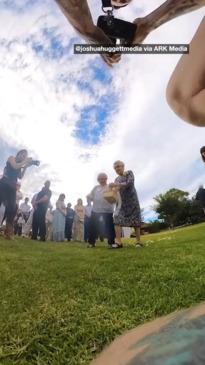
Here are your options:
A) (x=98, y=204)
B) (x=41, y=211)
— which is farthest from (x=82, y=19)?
(x=41, y=211)

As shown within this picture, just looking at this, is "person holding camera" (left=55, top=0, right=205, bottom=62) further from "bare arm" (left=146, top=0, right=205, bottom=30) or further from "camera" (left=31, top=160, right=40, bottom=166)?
"camera" (left=31, top=160, right=40, bottom=166)

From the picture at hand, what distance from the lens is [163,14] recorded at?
1699 mm

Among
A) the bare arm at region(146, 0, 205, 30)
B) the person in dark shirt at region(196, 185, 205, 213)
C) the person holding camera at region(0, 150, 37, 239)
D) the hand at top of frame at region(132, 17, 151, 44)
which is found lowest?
the hand at top of frame at region(132, 17, 151, 44)

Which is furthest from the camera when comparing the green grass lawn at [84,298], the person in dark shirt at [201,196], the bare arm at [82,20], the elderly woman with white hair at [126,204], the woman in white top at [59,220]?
the woman in white top at [59,220]

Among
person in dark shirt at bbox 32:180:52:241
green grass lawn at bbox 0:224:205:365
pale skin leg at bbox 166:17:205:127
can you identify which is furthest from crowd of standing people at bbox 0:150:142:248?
pale skin leg at bbox 166:17:205:127

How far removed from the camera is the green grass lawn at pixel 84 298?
2.66 metres

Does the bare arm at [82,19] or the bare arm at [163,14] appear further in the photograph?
the bare arm at [163,14]

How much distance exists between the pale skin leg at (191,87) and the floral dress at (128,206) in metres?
4.88

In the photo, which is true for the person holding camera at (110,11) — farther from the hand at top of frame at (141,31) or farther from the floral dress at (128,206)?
the floral dress at (128,206)

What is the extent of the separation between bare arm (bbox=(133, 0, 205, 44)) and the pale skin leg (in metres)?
0.11

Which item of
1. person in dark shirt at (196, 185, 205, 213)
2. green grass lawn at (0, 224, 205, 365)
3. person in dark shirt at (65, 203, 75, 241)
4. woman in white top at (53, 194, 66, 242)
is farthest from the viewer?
person in dark shirt at (65, 203, 75, 241)

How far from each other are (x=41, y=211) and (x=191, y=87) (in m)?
7.67

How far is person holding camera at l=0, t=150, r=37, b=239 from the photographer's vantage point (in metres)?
7.30

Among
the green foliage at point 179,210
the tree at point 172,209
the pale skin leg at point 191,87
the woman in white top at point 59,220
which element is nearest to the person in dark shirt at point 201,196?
the green foliage at point 179,210
